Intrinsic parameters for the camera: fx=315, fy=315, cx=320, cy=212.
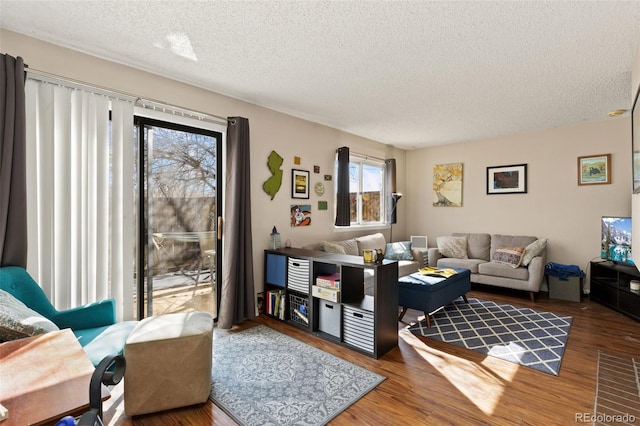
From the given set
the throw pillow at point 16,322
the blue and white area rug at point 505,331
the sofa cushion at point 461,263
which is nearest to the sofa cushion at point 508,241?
the sofa cushion at point 461,263

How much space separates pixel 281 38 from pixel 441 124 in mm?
3085

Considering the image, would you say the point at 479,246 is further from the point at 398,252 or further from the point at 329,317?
the point at 329,317

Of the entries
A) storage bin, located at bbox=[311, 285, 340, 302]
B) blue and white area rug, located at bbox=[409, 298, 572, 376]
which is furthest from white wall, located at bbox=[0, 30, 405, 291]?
blue and white area rug, located at bbox=[409, 298, 572, 376]

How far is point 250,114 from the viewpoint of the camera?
368 centimetres

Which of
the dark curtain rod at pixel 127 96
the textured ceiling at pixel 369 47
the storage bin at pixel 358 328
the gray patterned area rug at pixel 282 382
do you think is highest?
the textured ceiling at pixel 369 47

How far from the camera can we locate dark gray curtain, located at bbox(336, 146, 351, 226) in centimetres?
476

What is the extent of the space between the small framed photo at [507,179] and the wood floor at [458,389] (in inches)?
99.7

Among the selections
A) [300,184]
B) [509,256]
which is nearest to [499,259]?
[509,256]

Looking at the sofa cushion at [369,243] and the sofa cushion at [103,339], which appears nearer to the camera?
the sofa cushion at [103,339]

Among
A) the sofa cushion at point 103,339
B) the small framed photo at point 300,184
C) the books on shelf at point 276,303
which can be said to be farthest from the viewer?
the small framed photo at point 300,184

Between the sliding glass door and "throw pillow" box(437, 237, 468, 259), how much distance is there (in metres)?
3.80

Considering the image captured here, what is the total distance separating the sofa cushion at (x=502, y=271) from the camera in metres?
4.44

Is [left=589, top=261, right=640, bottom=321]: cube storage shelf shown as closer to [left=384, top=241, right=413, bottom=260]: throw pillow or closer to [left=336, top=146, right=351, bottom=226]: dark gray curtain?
[left=384, top=241, right=413, bottom=260]: throw pillow

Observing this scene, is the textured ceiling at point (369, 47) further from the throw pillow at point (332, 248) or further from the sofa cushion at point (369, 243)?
the sofa cushion at point (369, 243)
